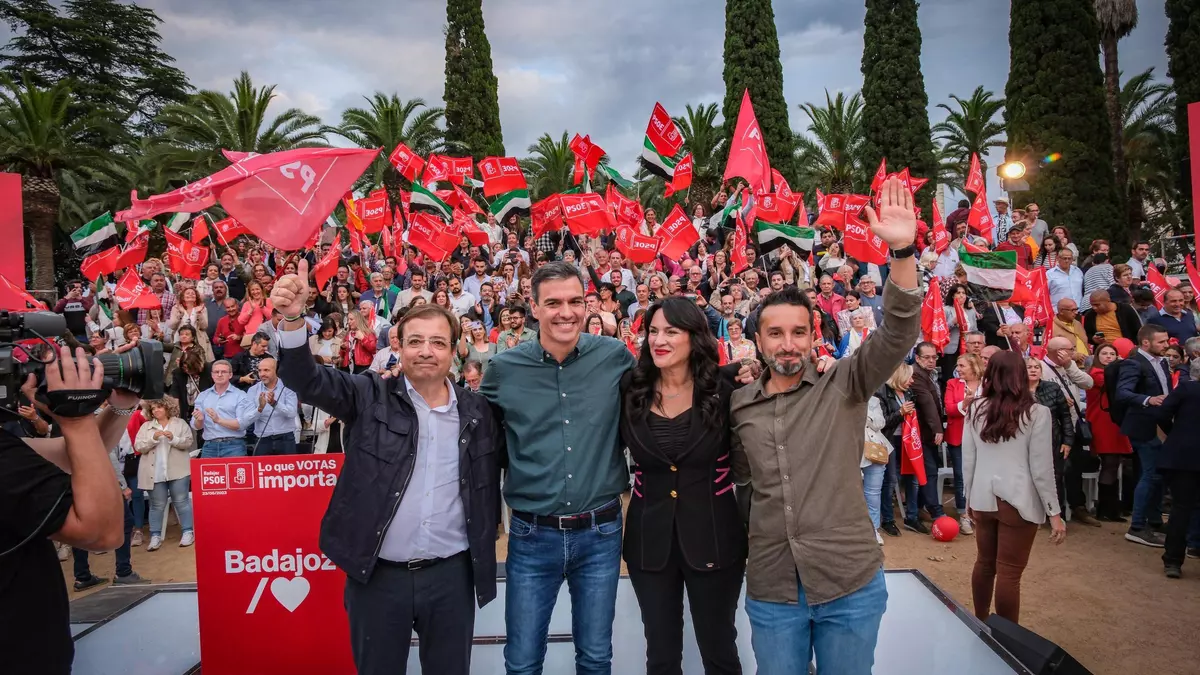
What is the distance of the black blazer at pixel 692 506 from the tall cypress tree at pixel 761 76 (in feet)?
76.1

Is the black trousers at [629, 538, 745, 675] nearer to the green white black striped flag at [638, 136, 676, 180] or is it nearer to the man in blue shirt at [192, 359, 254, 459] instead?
the man in blue shirt at [192, 359, 254, 459]

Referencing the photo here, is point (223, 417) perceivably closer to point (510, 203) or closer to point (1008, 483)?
point (1008, 483)

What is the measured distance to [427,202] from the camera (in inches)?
540

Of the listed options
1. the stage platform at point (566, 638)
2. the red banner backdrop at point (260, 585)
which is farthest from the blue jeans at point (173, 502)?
the red banner backdrop at point (260, 585)

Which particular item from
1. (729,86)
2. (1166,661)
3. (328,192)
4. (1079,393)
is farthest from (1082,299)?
(729,86)

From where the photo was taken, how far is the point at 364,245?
1512 centimetres

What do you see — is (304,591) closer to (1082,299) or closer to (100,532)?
(100,532)

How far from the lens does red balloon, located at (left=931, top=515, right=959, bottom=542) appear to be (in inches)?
294

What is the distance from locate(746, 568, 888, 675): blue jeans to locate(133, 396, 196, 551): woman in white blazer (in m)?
6.97

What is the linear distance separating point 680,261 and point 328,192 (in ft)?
32.6

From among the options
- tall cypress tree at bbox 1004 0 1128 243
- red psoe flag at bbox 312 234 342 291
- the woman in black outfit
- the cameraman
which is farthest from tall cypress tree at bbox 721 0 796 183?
the cameraman

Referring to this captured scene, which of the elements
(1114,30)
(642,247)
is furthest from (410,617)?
(1114,30)

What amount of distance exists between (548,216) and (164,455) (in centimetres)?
800

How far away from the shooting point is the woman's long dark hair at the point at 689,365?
3.04 meters
